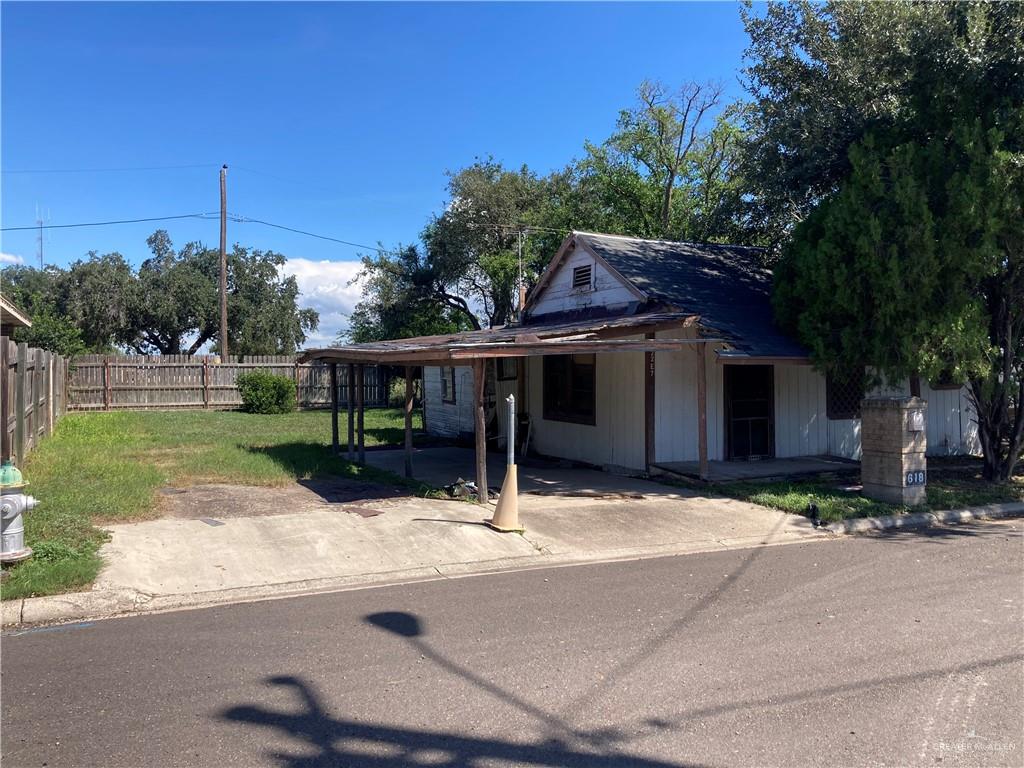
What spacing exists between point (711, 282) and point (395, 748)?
42.7ft

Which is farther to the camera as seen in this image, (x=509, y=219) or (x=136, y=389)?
(x=509, y=219)

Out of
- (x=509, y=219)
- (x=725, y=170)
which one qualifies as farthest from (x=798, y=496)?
(x=509, y=219)

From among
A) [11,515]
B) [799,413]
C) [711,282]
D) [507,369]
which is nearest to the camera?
[11,515]

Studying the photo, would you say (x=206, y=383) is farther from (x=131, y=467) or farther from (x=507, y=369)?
(x=131, y=467)

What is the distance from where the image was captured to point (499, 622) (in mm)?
5793

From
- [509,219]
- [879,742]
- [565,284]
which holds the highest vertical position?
[509,219]

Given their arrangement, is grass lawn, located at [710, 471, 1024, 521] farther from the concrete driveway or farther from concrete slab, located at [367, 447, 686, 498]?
concrete slab, located at [367, 447, 686, 498]

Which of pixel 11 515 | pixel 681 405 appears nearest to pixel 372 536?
pixel 11 515

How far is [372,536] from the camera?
848cm

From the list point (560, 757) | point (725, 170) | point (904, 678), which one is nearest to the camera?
point (560, 757)

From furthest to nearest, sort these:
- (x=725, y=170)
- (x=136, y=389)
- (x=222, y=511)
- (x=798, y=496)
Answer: (x=725, y=170) → (x=136, y=389) → (x=798, y=496) → (x=222, y=511)

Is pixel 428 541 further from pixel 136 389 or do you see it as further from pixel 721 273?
pixel 136 389

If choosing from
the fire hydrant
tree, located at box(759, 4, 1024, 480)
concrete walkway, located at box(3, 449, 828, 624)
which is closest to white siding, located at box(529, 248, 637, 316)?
tree, located at box(759, 4, 1024, 480)

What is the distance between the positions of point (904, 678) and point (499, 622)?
106 inches
